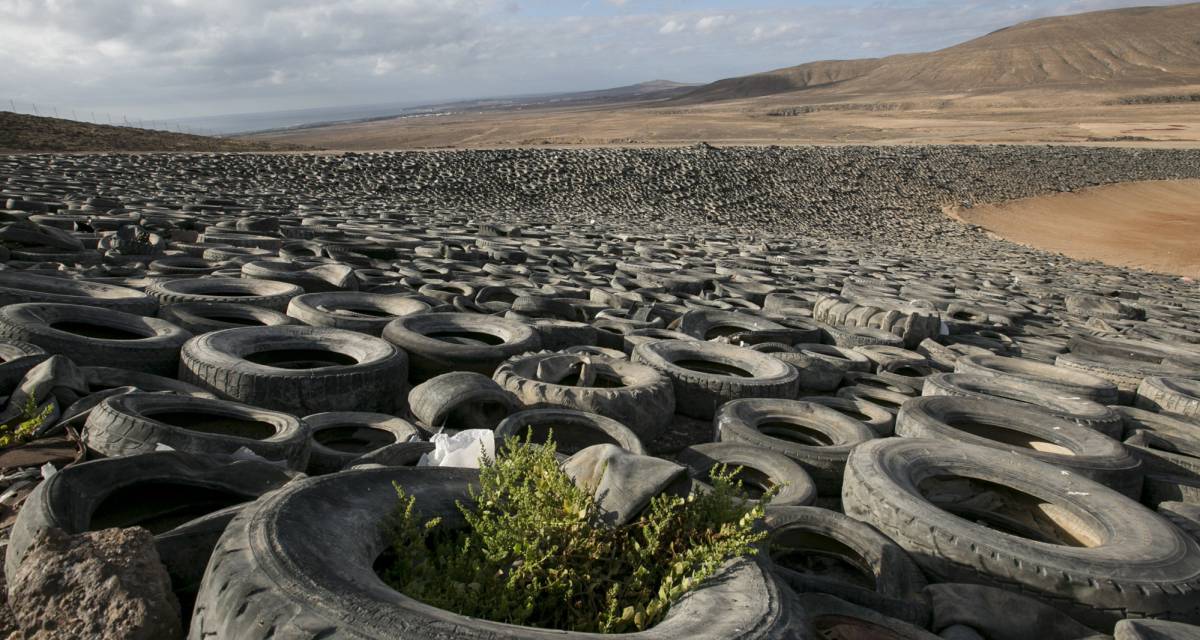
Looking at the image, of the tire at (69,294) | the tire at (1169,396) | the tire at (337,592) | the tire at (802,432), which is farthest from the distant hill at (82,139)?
the tire at (1169,396)

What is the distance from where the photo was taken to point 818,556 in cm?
428

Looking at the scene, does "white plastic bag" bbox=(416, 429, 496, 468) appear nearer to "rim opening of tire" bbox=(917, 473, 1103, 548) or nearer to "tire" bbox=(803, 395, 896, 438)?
"rim opening of tire" bbox=(917, 473, 1103, 548)

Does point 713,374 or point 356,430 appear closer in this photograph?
point 356,430

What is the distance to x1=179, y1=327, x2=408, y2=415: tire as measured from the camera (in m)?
5.36

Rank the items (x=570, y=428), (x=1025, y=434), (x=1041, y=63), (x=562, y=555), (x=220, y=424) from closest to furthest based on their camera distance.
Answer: (x=562, y=555) → (x=220, y=424) → (x=570, y=428) → (x=1025, y=434) → (x=1041, y=63)

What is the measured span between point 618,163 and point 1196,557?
31026mm

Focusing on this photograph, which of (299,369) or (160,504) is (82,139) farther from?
(160,504)

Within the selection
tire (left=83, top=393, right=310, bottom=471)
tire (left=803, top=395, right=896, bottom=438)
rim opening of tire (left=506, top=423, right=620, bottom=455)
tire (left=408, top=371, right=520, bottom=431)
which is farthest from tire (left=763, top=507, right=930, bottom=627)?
tire (left=83, top=393, right=310, bottom=471)

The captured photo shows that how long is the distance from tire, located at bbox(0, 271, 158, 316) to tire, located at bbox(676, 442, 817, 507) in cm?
550

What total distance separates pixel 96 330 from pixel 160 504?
12.9 ft

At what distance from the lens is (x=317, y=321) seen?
23.6ft

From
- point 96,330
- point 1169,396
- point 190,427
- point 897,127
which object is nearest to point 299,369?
point 190,427

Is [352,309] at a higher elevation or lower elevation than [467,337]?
higher

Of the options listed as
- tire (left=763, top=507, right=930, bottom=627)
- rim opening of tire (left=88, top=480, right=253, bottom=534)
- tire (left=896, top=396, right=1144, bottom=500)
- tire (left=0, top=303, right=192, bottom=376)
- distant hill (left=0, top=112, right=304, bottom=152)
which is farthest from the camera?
distant hill (left=0, top=112, right=304, bottom=152)
